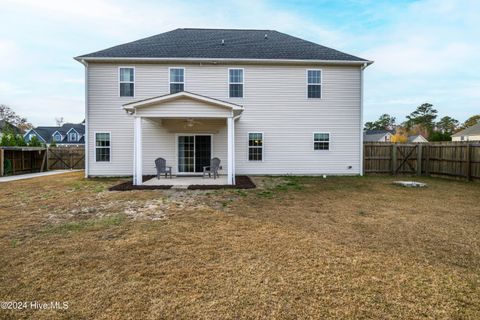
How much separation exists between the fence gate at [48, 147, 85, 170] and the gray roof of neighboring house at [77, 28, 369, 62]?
9398mm

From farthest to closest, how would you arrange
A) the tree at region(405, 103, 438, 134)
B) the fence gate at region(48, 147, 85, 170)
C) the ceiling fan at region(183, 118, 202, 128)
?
the tree at region(405, 103, 438, 134) → the fence gate at region(48, 147, 85, 170) → the ceiling fan at region(183, 118, 202, 128)

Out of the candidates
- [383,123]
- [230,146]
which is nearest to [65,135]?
[230,146]

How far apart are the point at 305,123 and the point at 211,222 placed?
9557 millimetres

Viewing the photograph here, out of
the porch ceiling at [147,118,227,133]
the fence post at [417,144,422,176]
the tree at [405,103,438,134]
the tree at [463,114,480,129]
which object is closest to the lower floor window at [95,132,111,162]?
the porch ceiling at [147,118,227,133]

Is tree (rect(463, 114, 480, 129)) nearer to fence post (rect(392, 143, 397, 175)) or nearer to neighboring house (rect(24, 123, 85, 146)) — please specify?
fence post (rect(392, 143, 397, 175))

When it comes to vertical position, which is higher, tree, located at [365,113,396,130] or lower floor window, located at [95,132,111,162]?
tree, located at [365,113,396,130]

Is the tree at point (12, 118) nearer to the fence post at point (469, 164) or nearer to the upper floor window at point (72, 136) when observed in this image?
the upper floor window at point (72, 136)

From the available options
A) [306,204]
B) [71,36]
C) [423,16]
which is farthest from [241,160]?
[71,36]

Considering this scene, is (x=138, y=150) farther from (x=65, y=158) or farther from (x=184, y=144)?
(x=65, y=158)

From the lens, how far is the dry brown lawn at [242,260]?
2580 millimetres

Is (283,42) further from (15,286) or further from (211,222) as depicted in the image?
(15,286)

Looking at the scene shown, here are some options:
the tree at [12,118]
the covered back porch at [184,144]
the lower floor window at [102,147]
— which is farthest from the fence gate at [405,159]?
the tree at [12,118]

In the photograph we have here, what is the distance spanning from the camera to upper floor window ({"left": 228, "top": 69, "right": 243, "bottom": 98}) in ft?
43.7

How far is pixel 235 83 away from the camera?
1334 cm
